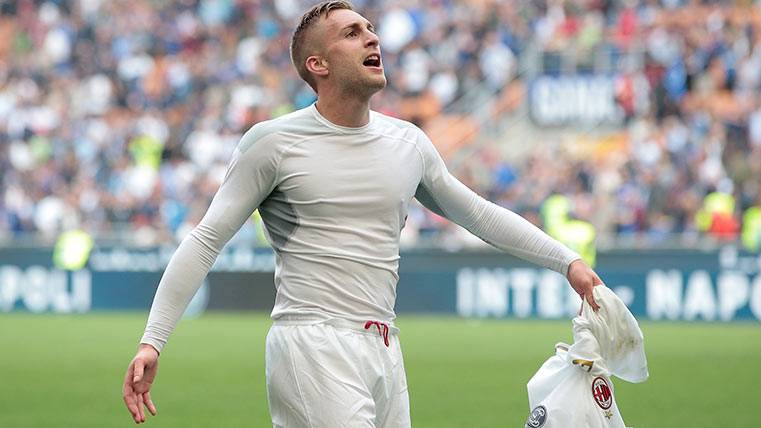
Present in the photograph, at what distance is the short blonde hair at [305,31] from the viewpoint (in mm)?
4871

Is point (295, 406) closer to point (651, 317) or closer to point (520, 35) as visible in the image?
point (651, 317)

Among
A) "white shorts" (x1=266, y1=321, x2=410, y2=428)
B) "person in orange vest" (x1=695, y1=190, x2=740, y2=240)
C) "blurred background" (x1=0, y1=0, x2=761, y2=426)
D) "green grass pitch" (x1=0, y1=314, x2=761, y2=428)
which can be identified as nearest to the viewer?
"white shorts" (x1=266, y1=321, x2=410, y2=428)

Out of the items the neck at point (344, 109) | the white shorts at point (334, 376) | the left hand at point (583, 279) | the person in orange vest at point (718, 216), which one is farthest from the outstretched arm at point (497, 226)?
the person in orange vest at point (718, 216)

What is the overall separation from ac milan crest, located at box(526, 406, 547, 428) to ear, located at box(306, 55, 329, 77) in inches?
56.0

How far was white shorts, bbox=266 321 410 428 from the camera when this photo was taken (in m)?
4.61

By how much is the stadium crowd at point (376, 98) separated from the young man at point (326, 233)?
15.7m

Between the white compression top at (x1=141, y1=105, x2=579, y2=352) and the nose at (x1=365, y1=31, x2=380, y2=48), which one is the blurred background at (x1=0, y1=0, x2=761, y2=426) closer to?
the white compression top at (x1=141, y1=105, x2=579, y2=352)

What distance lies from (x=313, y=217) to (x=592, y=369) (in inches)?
46.1

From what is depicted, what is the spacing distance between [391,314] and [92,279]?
18405 mm

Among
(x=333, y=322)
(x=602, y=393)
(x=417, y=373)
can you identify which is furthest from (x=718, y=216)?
(x=333, y=322)

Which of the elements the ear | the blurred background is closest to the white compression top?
the ear

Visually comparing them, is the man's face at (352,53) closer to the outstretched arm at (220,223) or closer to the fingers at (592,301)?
the outstretched arm at (220,223)

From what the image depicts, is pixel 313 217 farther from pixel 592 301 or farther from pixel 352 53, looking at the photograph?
pixel 592 301

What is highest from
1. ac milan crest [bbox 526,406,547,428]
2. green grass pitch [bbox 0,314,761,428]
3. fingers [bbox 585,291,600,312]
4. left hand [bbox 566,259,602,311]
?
left hand [bbox 566,259,602,311]
